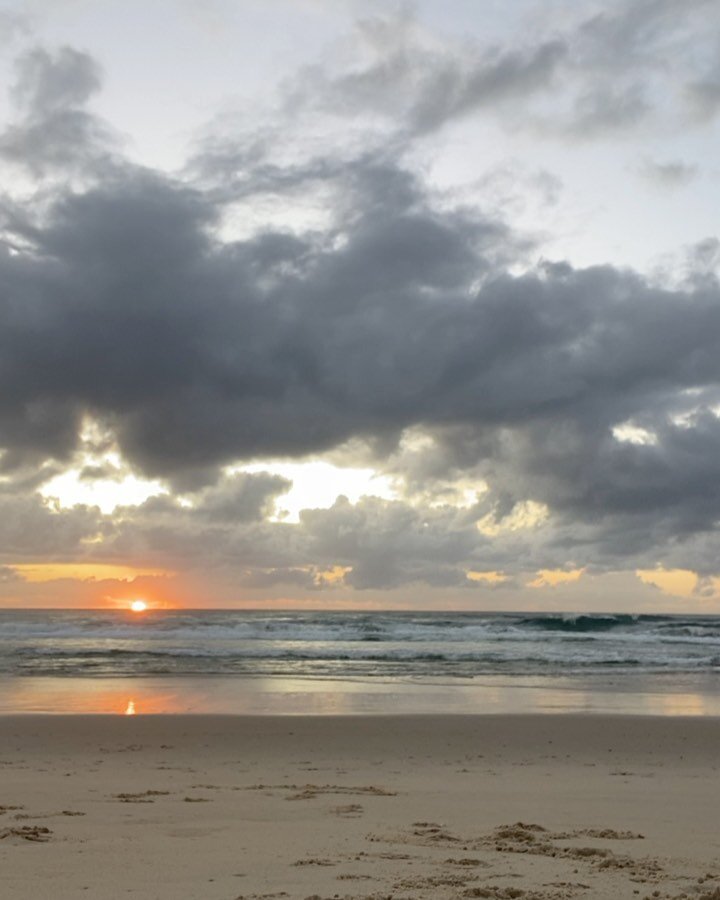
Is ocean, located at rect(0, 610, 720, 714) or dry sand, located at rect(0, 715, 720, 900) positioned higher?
dry sand, located at rect(0, 715, 720, 900)

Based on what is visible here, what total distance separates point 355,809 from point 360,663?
23.6 metres

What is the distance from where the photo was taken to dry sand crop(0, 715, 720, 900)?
20.2 feet

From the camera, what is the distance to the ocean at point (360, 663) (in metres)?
22.5

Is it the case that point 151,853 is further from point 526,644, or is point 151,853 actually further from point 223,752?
point 526,644

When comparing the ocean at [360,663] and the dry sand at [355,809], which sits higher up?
the dry sand at [355,809]

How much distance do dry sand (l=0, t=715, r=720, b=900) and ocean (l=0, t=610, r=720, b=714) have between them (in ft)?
14.4

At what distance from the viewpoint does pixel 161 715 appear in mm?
16531

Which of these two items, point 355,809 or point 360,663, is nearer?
point 355,809

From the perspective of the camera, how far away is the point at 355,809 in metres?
8.87

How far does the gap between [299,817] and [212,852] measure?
1686 mm

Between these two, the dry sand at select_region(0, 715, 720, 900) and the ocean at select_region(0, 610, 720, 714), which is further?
the ocean at select_region(0, 610, 720, 714)

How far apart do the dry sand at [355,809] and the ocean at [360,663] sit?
439 cm

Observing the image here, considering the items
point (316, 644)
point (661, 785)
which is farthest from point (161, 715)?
point (316, 644)

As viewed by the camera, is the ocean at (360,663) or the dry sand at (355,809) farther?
the ocean at (360,663)
